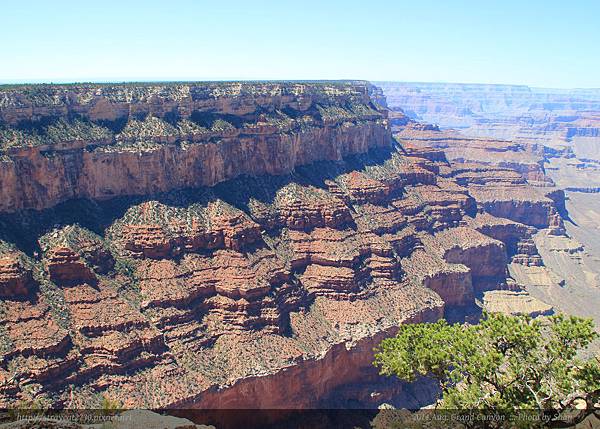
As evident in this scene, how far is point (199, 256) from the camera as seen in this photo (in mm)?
63531

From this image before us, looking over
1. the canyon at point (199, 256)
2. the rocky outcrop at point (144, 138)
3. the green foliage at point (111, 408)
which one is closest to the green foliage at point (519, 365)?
the green foliage at point (111, 408)

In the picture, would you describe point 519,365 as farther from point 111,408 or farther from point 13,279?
point 13,279

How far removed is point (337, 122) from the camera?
314ft

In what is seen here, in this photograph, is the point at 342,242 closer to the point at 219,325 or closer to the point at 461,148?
the point at 219,325

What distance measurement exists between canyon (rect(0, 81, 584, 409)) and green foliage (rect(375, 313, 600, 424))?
25224mm

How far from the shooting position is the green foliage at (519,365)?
99.1ft

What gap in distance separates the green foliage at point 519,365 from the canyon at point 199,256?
993 inches

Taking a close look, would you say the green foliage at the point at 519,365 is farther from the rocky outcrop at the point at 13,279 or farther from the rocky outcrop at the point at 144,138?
the rocky outcrop at the point at 144,138

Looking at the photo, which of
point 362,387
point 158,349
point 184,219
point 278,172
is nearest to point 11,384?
point 158,349

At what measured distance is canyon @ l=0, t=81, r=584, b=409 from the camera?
51.2m

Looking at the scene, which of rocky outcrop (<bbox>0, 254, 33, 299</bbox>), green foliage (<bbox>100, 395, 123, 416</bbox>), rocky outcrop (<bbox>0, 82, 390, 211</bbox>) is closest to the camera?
green foliage (<bbox>100, 395, 123, 416</bbox>)

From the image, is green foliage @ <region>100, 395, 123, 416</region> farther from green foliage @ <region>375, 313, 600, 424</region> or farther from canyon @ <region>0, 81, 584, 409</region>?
green foliage @ <region>375, 313, 600, 424</region>

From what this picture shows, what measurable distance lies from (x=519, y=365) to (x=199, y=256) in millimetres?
39300

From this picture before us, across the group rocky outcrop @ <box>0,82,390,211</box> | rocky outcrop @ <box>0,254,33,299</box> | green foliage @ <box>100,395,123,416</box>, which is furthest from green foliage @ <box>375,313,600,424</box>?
rocky outcrop @ <box>0,82,390,211</box>
